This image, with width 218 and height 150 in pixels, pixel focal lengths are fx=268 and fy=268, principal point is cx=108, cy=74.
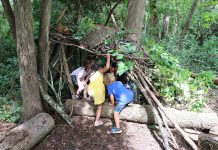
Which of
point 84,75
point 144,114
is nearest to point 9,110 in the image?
point 84,75

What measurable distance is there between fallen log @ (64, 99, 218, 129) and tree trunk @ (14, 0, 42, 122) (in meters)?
0.99

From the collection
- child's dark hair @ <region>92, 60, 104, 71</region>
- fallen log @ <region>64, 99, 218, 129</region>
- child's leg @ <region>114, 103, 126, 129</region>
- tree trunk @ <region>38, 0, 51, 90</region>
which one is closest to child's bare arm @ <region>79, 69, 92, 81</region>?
child's dark hair @ <region>92, 60, 104, 71</region>

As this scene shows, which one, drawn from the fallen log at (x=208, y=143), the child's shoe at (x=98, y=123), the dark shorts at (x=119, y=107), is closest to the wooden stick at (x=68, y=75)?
the child's shoe at (x=98, y=123)

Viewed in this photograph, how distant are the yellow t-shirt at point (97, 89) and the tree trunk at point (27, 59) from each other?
1241 millimetres

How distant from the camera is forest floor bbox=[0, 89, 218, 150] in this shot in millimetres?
5594

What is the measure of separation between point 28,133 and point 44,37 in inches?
85.9

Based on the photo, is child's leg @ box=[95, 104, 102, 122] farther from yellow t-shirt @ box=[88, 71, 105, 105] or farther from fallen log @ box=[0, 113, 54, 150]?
fallen log @ box=[0, 113, 54, 150]

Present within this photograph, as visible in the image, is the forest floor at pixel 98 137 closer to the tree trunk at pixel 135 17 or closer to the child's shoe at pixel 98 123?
the child's shoe at pixel 98 123

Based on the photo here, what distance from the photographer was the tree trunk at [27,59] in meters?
5.32

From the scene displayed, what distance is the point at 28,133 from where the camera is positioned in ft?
17.6

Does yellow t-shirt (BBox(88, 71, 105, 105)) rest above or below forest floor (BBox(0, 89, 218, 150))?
above

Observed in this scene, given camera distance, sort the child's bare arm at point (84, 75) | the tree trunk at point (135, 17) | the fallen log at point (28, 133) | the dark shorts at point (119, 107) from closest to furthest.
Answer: the fallen log at point (28, 133) → the dark shorts at point (119, 107) → the child's bare arm at point (84, 75) → the tree trunk at point (135, 17)

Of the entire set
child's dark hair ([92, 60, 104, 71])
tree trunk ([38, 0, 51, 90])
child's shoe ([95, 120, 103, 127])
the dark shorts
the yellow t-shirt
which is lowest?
child's shoe ([95, 120, 103, 127])

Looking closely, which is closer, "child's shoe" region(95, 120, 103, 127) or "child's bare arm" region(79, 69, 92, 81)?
"child's shoe" region(95, 120, 103, 127)
